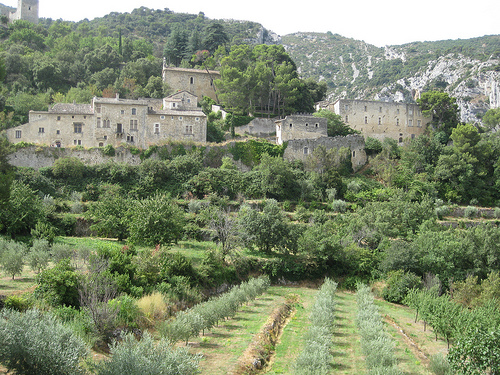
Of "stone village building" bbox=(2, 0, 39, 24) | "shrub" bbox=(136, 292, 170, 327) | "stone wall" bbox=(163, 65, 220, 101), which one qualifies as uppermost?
"stone village building" bbox=(2, 0, 39, 24)

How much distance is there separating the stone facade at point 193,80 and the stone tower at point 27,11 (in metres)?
54.2

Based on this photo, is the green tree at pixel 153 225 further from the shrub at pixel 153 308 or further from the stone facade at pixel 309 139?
the stone facade at pixel 309 139

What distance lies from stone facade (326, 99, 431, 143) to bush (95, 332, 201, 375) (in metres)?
45.0

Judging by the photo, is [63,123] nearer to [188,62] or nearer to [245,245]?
[245,245]

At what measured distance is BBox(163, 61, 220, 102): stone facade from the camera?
58406mm

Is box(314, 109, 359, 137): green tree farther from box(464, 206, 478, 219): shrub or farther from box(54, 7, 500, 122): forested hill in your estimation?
box(54, 7, 500, 122): forested hill

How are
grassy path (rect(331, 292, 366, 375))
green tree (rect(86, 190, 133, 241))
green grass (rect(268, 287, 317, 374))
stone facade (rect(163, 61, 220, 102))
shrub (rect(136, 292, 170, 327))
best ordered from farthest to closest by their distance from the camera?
stone facade (rect(163, 61, 220, 102)), green tree (rect(86, 190, 133, 241)), shrub (rect(136, 292, 170, 327)), grassy path (rect(331, 292, 366, 375)), green grass (rect(268, 287, 317, 374))

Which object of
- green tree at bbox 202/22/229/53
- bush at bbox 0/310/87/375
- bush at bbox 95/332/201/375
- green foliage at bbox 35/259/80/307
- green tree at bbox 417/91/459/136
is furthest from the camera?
green tree at bbox 202/22/229/53

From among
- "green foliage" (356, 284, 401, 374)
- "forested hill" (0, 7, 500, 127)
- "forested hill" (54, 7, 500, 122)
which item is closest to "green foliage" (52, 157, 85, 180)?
"forested hill" (0, 7, 500, 127)

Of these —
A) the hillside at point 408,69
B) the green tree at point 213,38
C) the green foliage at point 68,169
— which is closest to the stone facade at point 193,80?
the green tree at point 213,38

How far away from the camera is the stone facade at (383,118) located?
53531 millimetres

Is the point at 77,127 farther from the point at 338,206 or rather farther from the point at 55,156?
the point at 338,206

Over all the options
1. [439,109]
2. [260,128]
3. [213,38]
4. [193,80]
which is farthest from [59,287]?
[213,38]

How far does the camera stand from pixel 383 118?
178ft
